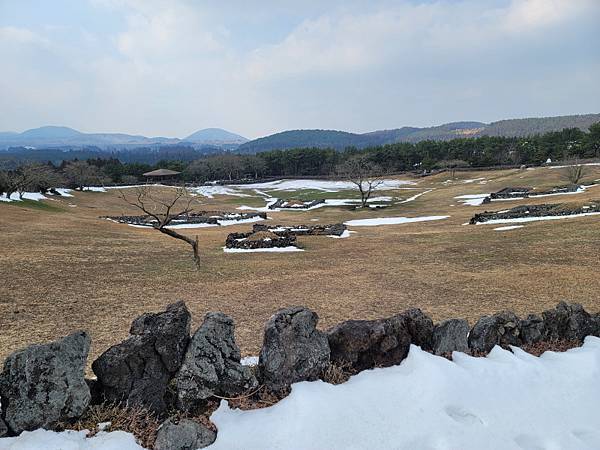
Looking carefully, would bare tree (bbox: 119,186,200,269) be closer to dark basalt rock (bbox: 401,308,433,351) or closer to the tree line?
dark basalt rock (bbox: 401,308,433,351)

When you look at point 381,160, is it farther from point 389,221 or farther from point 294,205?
point 389,221

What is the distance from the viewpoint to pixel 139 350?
4723 mm

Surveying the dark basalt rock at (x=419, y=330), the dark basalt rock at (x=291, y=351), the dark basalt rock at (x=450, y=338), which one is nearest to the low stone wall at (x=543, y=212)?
the dark basalt rock at (x=450, y=338)

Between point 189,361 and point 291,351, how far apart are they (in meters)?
1.29

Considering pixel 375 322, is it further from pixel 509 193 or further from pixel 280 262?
pixel 509 193

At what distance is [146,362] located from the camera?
4727mm

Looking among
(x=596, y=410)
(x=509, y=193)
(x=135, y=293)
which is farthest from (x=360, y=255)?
(x=509, y=193)

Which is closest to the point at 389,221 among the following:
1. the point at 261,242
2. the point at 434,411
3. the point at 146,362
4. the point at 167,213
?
the point at 261,242

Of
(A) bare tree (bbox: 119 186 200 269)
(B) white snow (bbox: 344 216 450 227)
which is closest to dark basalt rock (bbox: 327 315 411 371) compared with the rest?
(A) bare tree (bbox: 119 186 200 269)

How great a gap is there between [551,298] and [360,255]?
8.76 meters

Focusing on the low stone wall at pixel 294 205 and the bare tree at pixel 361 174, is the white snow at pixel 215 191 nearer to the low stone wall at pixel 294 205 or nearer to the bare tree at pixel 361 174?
the low stone wall at pixel 294 205

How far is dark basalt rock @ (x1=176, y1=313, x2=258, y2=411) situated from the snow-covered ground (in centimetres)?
27

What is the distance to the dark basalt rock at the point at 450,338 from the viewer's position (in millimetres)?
5898

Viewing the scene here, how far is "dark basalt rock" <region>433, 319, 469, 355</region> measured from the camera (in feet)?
19.4
